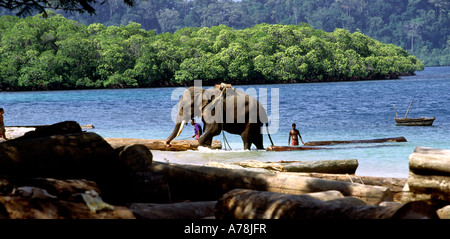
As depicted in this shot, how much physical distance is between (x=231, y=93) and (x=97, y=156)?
1047cm

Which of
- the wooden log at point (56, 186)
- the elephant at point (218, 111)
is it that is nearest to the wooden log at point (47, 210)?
the wooden log at point (56, 186)

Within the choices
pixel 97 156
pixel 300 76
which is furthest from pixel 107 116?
pixel 300 76

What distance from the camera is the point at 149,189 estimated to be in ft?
23.2

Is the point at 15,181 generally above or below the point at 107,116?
above

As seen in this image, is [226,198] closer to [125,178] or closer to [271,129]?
[125,178]

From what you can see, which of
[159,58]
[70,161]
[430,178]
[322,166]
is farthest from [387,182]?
[159,58]

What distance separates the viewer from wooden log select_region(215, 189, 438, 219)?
15.9 ft

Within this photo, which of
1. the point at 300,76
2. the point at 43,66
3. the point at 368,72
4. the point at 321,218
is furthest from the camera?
the point at 368,72

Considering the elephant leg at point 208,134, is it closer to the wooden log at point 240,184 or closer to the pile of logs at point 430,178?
the wooden log at point 240,184

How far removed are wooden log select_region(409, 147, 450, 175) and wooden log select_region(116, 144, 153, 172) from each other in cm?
349

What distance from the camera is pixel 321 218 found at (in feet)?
17.1

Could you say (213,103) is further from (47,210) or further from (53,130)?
(47,210)

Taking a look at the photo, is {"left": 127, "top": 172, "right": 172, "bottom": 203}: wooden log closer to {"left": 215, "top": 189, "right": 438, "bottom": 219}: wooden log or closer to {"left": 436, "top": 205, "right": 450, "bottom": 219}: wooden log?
{"left": 215, "top": 189, "right": 438, "bottom": 219}: wooden log

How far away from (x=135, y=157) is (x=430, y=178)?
12.5ft
